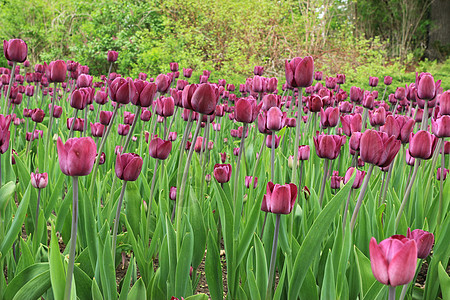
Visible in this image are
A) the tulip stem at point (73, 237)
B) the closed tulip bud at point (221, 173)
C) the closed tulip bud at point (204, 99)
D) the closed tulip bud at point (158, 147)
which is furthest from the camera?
the closed tulip bud at point (221, 173)

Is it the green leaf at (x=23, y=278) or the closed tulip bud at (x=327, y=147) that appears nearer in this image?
the green leaf at (x=23, y=278)

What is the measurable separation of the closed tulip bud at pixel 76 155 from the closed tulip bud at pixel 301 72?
2.82ft

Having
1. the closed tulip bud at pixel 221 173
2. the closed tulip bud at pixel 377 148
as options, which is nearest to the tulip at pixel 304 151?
the closed tulip bud at pixel 221 173

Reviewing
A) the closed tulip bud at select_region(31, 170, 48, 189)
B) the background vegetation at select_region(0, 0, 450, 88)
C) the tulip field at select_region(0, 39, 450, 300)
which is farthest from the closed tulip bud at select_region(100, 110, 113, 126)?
the background vegetation at select_region(0, 0, 450, 88)

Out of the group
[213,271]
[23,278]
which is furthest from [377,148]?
[23,278]

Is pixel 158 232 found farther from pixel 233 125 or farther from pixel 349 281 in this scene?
pixel 233 125

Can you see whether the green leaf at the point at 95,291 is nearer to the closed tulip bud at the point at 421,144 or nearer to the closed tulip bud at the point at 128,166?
the closed tulip bud at the point at 128,166

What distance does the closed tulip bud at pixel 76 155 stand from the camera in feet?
3.00

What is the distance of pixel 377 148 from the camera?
1.19 m

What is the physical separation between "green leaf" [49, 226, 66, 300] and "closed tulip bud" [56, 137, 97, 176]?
226mm

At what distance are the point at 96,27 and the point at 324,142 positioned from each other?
1140cm

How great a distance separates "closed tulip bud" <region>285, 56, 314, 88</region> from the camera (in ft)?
5.12

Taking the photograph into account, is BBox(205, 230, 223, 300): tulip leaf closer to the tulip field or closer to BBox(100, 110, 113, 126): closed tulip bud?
the tulip field

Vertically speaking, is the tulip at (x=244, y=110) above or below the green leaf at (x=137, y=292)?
above
